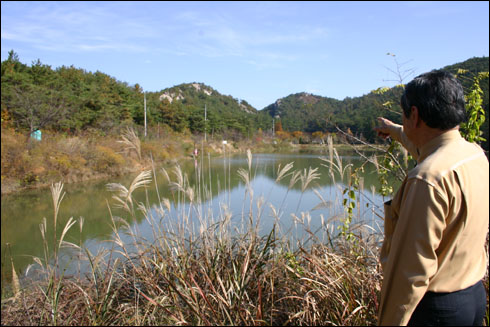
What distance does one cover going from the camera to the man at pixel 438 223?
0.92 meters

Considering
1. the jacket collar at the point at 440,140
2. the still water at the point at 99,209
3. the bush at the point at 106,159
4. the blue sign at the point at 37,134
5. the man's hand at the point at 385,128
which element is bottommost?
the still water at the point at 99,209

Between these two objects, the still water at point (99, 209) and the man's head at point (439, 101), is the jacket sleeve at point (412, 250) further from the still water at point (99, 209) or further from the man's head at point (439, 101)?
the still water at point (99, 209)

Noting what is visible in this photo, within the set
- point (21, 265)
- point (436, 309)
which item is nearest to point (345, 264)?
point (436, 309)

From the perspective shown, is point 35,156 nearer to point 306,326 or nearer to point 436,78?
point 306,326

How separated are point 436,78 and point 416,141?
0.62ft

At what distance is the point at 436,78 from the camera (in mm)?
1027

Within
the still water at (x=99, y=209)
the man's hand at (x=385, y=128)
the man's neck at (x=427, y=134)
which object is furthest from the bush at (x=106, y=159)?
the man's neck at (x=427, y=134)

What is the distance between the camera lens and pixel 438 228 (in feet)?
3.01

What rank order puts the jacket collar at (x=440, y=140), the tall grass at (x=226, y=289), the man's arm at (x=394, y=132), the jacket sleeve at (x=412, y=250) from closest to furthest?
the jacket sleeve at (x=412, y=250) < the jacket collar at (x=440, y=140) < the man's arm at (x=394, y=132) < the tall grass at (x=226, y=289)

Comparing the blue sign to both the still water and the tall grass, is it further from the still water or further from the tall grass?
the tall grass

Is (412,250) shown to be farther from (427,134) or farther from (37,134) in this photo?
(37,134)

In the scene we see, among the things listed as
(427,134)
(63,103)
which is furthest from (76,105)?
(427,134)

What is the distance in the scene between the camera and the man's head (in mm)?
1008

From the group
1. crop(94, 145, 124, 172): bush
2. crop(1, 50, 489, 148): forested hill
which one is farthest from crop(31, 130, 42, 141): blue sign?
crop(94, 145, 124, 172): bush
